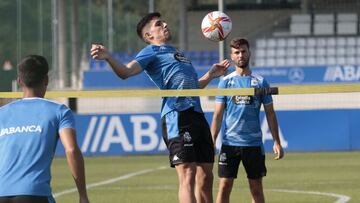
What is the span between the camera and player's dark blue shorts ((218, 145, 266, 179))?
36.0ft

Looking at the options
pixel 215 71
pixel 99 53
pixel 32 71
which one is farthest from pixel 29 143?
pixel 215 71

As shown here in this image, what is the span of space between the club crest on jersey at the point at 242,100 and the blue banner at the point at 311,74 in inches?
1072

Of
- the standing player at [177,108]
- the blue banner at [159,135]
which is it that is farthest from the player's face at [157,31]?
the blue banner at [159,135]

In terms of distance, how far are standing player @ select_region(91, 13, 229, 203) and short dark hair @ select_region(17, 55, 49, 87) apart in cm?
308

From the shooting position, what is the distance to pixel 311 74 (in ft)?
126

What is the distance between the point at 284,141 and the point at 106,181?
701cm

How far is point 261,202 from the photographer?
10977 millimetres

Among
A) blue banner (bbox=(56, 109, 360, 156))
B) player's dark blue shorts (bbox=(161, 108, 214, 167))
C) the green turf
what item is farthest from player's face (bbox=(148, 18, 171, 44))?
blue banner (bbox=(56, 109, 360, 156))

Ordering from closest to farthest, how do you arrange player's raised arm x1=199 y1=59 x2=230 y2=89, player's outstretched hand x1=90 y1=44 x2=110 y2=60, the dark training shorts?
the dark training shorts
player's outstretched hand x1=90 y1=44 x2=110 y2=60
player's raised arm x1=199 y1=59 x2=230 y2=89

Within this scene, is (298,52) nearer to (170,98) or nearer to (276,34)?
(276,34)

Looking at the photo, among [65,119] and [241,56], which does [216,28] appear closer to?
[241,56]

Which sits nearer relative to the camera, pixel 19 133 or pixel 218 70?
pixel 19 133

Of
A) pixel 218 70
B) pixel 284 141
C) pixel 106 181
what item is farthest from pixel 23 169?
pixel 284 141

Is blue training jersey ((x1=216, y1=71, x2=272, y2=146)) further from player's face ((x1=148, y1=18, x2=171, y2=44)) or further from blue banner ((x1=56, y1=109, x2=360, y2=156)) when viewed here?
blue banner ((x1=56, y1=109, x2=360, y2=156))
